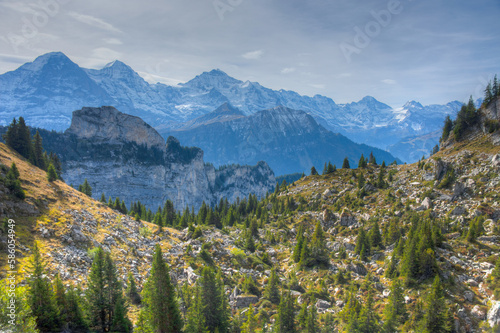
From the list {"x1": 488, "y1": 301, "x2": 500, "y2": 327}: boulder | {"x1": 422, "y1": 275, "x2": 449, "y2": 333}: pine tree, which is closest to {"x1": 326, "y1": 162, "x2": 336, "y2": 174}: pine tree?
{"x1": 488, "y1": 301, "x2": 500, "y2": 327}: boulder

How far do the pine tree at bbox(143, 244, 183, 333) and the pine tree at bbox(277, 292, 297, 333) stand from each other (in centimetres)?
1473

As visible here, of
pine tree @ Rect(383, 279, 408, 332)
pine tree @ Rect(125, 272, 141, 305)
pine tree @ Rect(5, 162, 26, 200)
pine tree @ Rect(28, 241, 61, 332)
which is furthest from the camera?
pine tree @ Rect(5, 162, 26, 200)

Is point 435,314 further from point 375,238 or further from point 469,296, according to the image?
point 375,238

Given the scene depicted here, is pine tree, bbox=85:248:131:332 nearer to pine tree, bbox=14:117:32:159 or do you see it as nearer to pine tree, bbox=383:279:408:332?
pine tree, bbox=383:279:408:332

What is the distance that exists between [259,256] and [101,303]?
42.7 meters

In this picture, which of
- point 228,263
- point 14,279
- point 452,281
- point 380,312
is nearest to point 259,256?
point 228,263

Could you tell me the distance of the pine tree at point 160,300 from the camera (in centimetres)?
2903

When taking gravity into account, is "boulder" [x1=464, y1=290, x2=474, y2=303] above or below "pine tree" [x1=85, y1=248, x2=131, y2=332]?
below

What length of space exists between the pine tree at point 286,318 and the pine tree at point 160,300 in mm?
14727

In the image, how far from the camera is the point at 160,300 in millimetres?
29297

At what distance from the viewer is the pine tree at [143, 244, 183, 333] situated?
29.0m

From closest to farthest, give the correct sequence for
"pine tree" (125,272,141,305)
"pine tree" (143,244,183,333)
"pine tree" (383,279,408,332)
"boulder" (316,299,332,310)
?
"pine tree" (143,244,183,333)
"pine tree" (383,279,408,332)
"pine tree" (125,272,141,305)
"boulder" (316,299,332,310)

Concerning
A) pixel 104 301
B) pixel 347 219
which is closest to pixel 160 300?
pixel 104 301

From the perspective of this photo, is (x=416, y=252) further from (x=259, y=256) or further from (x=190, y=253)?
(x=190, y=253)
